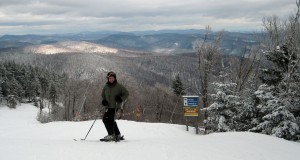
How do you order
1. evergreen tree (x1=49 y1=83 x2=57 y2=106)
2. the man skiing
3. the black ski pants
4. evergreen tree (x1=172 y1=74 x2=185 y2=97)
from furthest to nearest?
evergreen tree (x1=49 y1=83 x2=57 y2=106) → evergreen tree (x1=172 y1=74 x2=185 y2=97) → the black ski pants → the man skiing

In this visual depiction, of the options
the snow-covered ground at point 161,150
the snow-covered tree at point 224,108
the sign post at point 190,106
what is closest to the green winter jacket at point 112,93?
the snow-covered ground at point 161,150

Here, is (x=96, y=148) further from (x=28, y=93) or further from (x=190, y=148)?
(x=28, y=93)

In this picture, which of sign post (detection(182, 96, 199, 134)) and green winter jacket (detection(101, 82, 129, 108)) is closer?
green winter jacket (detection(101, 82, 129, 108))

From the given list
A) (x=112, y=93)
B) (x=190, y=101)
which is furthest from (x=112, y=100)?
(x=190, y=101)

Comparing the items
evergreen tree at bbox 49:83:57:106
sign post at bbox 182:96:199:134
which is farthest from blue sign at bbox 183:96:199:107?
evergreen tree at bbox 49:83:57:106

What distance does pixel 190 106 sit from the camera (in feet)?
57.4

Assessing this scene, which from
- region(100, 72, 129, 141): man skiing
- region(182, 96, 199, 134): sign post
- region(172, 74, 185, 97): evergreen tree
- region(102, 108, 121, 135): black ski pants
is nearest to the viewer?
region(100, 72, 129, 141): man skiing

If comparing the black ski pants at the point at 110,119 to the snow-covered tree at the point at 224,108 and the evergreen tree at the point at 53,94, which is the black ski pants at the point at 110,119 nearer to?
the snow-covered tree at the point at 224,108

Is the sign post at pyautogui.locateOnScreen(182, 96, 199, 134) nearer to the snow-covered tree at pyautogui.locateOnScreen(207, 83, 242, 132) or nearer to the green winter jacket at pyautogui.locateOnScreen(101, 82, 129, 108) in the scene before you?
the snow-covered tree at pyautogui.locateOnScreen(207, 83, 242, 132)

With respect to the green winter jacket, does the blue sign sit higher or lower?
lower

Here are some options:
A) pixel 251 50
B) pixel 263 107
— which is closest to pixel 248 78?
pixel 251 50

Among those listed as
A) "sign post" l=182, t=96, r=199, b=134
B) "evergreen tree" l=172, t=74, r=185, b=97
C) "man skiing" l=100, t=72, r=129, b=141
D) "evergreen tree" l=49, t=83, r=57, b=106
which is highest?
"man skiing" l=100, t=72, r=129, b=141

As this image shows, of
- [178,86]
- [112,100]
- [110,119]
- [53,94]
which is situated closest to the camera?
[112,100]

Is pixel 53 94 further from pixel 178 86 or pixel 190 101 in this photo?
pixel 190 101
